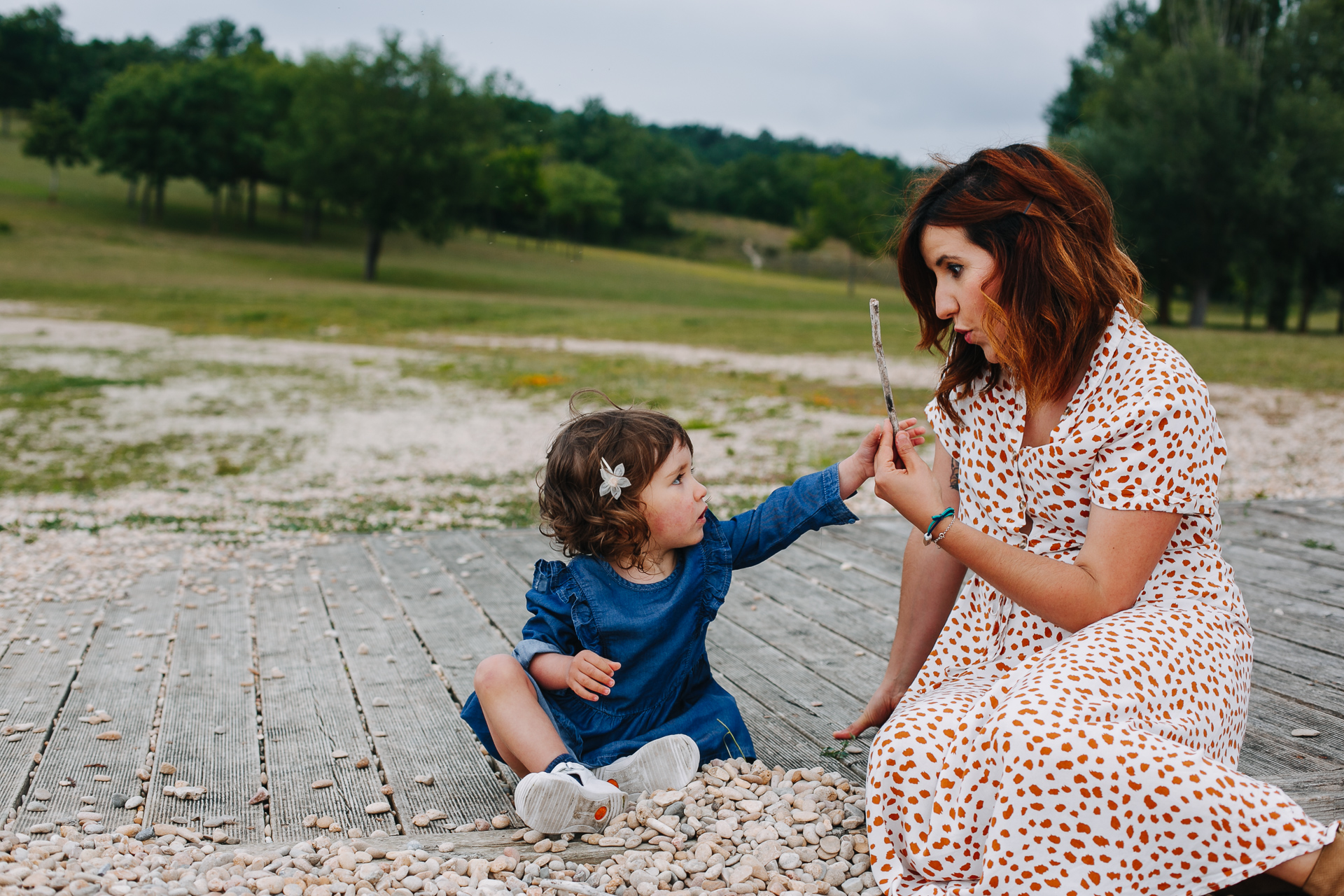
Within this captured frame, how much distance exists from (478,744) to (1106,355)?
206 cm

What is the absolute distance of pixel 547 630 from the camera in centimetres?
278

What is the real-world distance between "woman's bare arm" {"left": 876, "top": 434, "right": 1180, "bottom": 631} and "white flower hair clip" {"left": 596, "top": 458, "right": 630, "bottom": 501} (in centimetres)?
83

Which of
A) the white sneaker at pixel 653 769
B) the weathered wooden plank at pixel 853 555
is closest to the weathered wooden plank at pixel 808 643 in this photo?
the weathered wooden plank at pixel 853 555

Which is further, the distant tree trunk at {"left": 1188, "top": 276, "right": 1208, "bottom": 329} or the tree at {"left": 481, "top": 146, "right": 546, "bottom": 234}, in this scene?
the tree at {"left": 481, "top": 146, "right": 546, "bottom": 234}

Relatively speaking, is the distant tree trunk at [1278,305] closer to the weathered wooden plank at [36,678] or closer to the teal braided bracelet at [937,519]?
the teal braided bracelet at [937,519]

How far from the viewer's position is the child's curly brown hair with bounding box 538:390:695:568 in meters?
2.71

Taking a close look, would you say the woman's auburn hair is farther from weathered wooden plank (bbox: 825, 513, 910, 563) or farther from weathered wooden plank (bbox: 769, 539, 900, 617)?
weathered wooden plank (bbox: 825, 513, 910, 563)

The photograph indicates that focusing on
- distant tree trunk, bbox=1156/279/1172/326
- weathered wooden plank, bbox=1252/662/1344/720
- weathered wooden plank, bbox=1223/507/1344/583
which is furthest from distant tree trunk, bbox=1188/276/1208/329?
weathered wooden plank, bbox=1252/662/1344/720

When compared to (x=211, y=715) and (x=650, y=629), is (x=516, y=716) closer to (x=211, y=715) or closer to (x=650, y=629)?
(x=650, y=629)

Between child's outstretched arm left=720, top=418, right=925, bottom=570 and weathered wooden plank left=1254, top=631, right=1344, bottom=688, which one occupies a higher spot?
child's outstretched arm left=720, top=418, right=925, bottom=570

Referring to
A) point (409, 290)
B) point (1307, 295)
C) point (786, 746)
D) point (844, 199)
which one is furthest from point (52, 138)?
point (786, 746)

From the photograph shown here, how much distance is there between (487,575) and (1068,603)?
121 inches

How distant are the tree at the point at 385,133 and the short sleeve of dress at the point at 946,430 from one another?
4001cm

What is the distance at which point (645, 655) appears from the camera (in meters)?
2.80
